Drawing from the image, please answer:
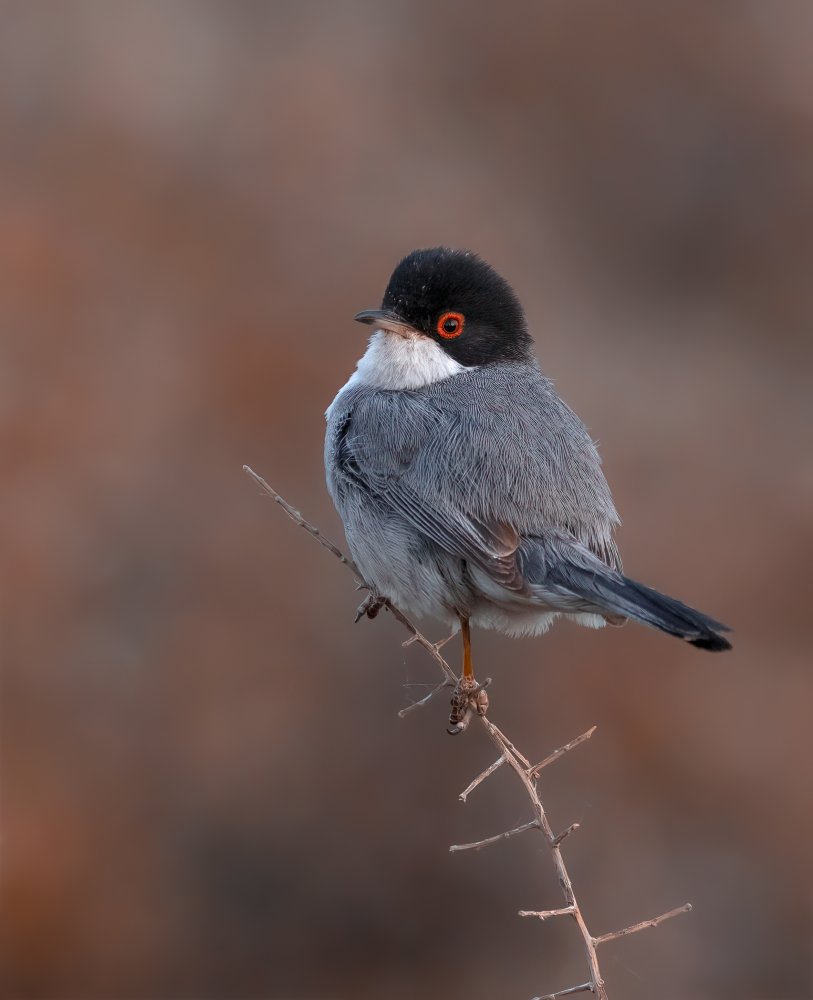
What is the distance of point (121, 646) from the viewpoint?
816 centimetres

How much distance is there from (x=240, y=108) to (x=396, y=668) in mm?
5210

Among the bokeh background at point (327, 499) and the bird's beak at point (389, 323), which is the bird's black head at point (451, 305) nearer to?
the bird's beak at point (389, 323)

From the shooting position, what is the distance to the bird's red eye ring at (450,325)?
14.7ft

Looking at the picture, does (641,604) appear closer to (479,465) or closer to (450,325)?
(479,465)

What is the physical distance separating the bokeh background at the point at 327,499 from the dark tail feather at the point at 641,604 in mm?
2632

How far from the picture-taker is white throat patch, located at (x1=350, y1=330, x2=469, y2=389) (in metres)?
4.38

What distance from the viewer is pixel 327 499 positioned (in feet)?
27.2

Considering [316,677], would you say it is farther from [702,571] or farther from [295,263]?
[295,263]

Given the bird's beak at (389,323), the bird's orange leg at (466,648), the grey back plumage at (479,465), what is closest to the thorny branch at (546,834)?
the bird's orange leg at (466,648)

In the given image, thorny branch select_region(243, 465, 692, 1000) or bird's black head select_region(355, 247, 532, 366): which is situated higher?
bird's black head select_region(355, 247, 532, 366)

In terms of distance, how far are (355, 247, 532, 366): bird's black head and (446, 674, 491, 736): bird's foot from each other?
1.18 m

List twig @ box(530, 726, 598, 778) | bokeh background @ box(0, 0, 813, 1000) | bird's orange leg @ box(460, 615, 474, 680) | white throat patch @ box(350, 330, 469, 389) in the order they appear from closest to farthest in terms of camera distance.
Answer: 1. twig @ box(530, 726, 598, 778)
2. bird's orange leg @ box(460, 615, 474, 680)
3. white throat patch @ box(350, 330, 469, 389)
4. bokeh background @ box(0, 0, 813, 1000)

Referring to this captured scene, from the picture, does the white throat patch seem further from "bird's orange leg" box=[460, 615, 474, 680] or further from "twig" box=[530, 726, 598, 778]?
"twig" box=[530, 726, 598, 778]

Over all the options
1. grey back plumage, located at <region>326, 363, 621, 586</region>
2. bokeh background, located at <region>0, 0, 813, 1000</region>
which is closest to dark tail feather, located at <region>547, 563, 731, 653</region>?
grey back plumage, located at <region>326, 363, 621, 586</region>
